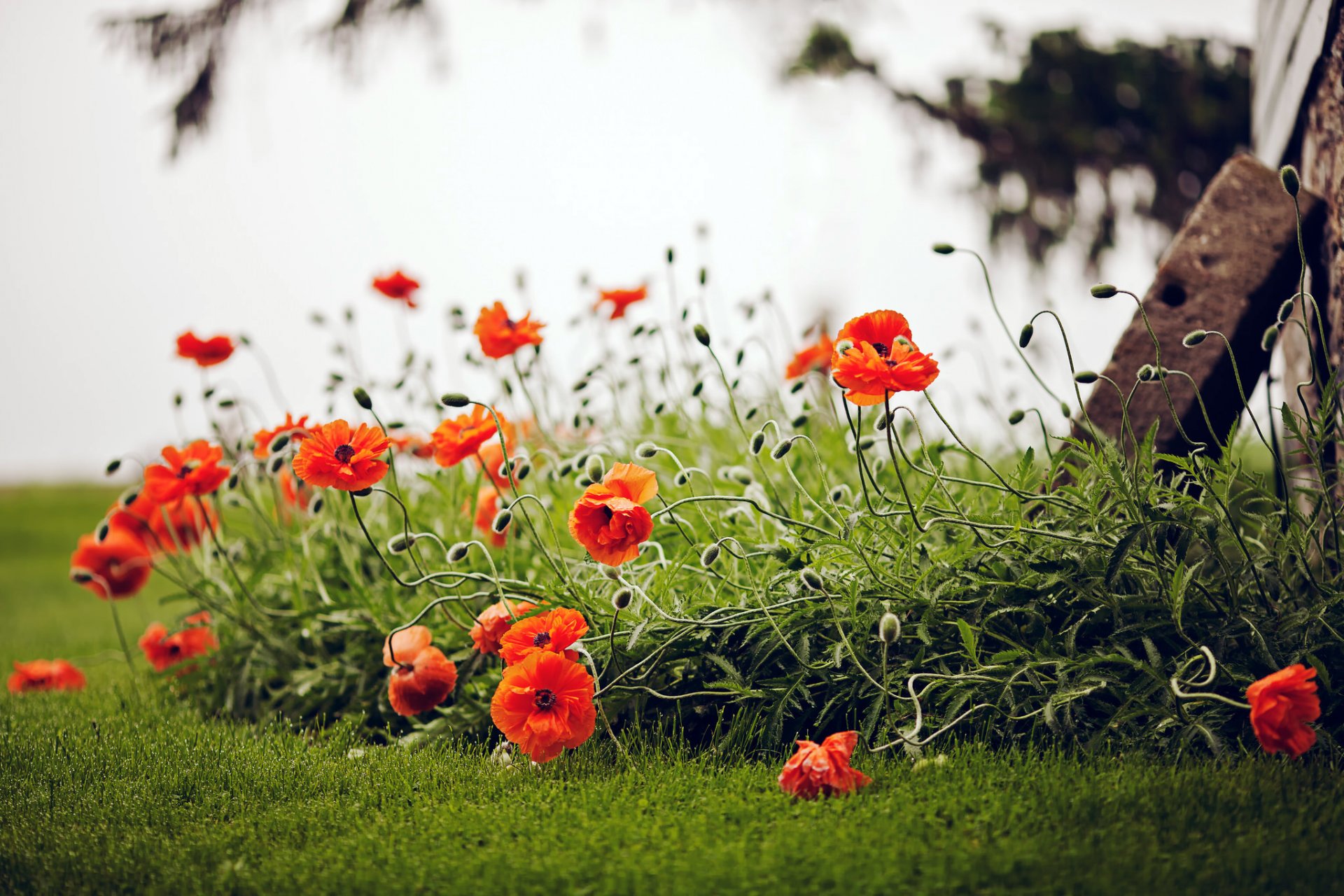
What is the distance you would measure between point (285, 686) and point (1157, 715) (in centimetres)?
187

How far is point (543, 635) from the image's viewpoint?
1.60 metres

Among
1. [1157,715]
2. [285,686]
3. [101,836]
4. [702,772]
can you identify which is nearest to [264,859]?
[101,836]

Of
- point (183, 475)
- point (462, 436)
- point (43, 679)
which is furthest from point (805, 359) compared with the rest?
point (43, 679)

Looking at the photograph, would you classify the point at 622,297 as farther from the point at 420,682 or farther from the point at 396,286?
the point at 420,682

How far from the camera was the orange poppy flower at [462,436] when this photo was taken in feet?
6.30

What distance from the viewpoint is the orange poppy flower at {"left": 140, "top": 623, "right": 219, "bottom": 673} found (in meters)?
2.51

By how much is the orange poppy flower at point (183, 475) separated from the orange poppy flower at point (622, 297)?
3.30 feet

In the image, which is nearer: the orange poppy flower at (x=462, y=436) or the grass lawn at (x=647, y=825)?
the grass lawn at (x=647, y=825)

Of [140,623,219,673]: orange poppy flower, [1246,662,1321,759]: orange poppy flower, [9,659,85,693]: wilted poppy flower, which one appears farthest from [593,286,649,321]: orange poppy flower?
[9,659,85,693]: wilted poppy flower

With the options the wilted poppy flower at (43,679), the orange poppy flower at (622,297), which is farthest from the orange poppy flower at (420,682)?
the wilted poppy flower at (43,679)

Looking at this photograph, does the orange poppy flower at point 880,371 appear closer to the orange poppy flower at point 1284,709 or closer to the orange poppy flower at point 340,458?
the orange poppy flower at point 1284,709

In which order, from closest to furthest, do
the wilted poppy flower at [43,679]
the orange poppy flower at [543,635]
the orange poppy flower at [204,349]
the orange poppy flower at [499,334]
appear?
the orange poppy flower at [543,635]
the orange poppy flower at [499,334]
the orange poppy flower at [204,349]
the wilted poppy flower at [43,679]

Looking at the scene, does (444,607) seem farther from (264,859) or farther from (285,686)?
(264,859)

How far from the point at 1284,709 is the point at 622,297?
67.7 inches
